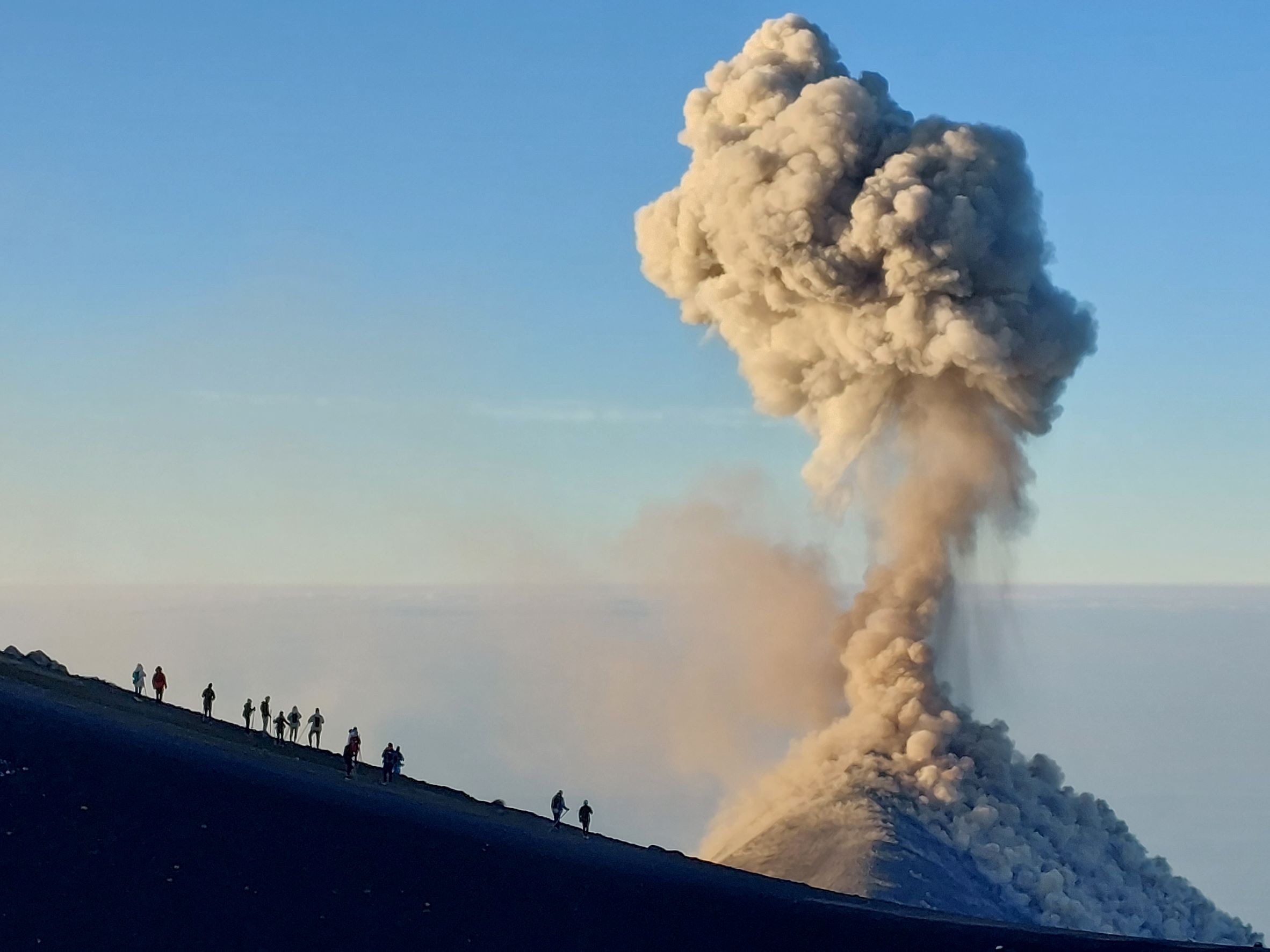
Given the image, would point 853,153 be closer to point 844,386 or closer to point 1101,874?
point 844,386

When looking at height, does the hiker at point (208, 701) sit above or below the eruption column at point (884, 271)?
below

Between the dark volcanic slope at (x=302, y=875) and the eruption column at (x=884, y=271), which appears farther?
the eruption column at (x=884, y=271)

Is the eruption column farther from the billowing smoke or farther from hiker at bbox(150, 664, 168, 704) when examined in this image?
hiker at bbox(150, 664, 168, 704)

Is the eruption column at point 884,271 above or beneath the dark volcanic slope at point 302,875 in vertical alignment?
above

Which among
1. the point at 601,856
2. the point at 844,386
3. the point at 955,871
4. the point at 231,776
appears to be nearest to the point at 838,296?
the point at 844,386

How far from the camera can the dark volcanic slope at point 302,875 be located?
23.5m

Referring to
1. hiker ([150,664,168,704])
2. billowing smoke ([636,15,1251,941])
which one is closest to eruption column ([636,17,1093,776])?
billowing smoke ([636,15,1251,941])

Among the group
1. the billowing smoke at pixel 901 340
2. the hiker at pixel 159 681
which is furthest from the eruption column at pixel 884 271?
the hiker at pixel 159 681

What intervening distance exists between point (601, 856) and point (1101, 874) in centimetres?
2742

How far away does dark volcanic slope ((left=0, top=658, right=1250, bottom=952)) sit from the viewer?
23516 mm

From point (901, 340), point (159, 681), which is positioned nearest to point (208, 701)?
point (159, 681)

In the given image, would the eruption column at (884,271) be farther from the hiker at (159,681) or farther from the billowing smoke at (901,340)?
the hiker at (159,681)

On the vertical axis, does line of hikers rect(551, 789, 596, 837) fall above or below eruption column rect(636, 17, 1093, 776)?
below

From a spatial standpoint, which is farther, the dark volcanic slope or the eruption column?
the eruption column
